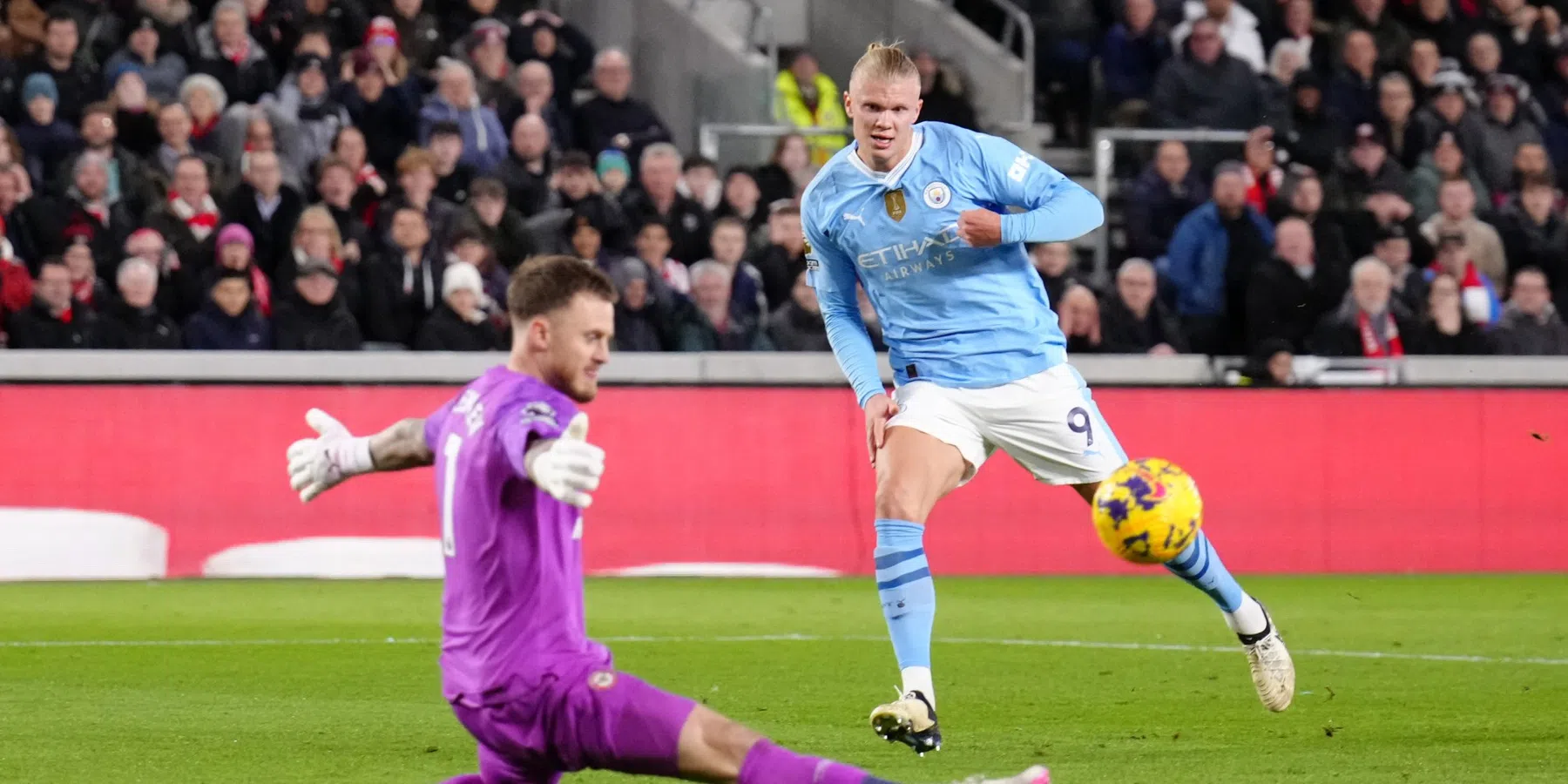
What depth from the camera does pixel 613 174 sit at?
16.7 metres

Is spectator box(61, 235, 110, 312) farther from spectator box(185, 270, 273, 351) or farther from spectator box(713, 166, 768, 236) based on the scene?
spectator box(713, 166, 768, 236)

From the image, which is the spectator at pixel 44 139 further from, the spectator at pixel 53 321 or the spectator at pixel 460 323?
the spectator at pixel 460 323

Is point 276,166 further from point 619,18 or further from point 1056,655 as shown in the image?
point 1056,655

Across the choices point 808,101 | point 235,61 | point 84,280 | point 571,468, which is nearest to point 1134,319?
point 808,101

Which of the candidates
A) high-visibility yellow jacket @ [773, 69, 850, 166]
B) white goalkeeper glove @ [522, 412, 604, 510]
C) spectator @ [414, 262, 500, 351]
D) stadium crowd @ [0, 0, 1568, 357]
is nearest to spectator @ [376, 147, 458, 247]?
stadium crowd @ [0, 0, 1568, 357]

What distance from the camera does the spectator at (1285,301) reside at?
1653 centimetres

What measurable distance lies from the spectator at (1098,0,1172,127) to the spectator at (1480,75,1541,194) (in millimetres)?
2756

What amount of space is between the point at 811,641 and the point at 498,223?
229 inches

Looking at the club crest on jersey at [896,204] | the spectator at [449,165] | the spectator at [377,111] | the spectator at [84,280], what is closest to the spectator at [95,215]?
the spectator at [84,280]

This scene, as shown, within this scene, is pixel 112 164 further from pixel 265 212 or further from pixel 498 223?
pixel 498 223

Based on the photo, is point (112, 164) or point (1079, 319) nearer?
point (112, 164)

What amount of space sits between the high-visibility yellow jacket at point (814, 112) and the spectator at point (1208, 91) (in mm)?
2745

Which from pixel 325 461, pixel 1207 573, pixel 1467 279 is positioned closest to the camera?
pixel 325 461

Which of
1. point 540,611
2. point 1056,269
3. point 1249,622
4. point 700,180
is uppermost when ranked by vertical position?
point 700,180
